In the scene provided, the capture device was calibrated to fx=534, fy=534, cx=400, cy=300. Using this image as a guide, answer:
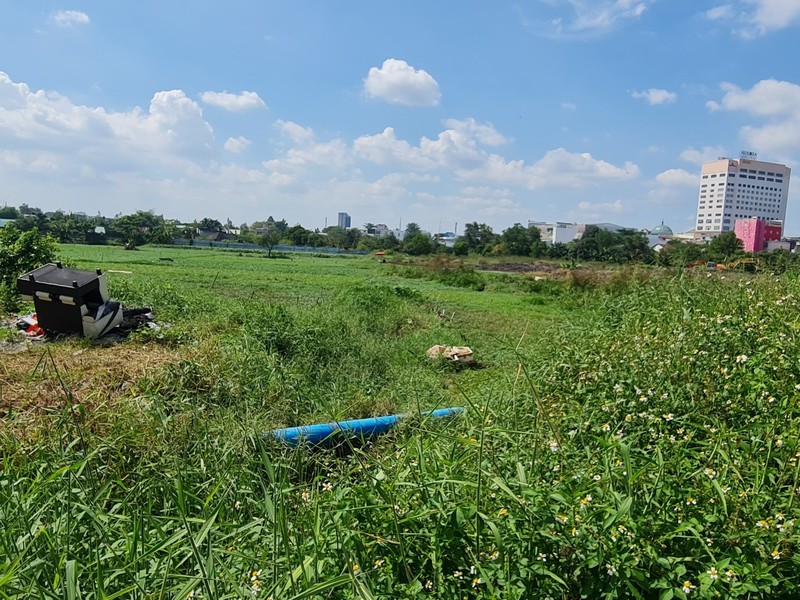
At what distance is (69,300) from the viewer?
5812 millimetres

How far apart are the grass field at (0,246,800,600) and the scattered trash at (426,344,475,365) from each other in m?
1.22

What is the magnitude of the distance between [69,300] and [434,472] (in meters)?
5.32

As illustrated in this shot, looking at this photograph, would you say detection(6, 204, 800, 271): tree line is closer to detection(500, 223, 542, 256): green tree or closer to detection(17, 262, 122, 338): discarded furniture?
detection(500, 223, 542, 256): green tree

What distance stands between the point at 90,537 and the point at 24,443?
1.60m

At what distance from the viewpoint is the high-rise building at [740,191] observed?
70812 mm

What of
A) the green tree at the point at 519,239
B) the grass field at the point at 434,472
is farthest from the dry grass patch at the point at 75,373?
the green tree at the point at 519,239

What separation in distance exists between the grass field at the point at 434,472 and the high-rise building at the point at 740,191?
77123 mm

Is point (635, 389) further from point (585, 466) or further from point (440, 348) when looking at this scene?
point (440, 348)

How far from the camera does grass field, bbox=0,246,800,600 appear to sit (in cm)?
155

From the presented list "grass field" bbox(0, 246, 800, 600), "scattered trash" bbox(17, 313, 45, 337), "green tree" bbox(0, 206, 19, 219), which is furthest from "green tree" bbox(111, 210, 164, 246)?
"grass field" bbox(0, 246, 800, 600)

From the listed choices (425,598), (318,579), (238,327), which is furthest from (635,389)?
(238,327)

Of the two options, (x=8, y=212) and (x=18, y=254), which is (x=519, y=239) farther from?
(x=8, y=212)

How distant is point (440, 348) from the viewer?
694 centimetres

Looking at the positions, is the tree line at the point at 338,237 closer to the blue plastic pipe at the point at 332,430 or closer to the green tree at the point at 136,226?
the green tree at the point at 136,226
